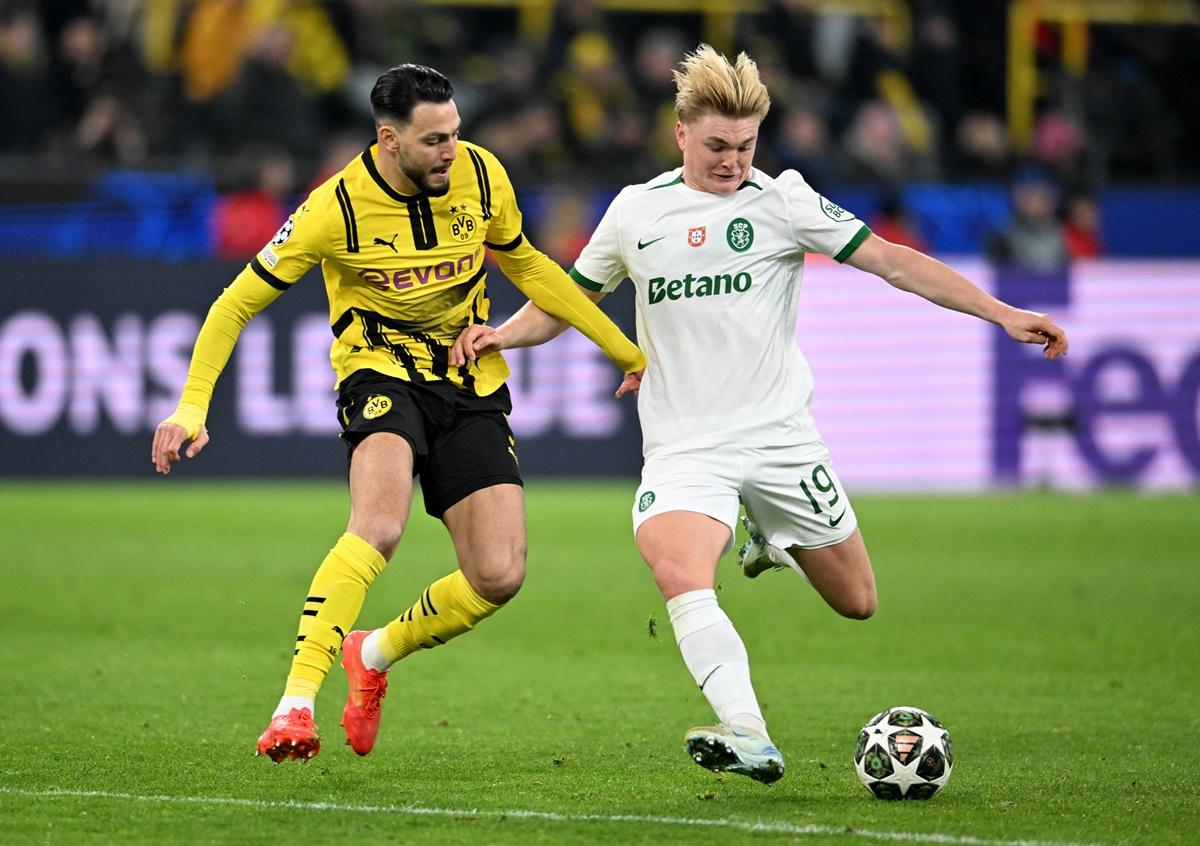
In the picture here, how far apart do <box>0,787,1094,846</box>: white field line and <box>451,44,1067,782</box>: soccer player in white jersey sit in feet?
1.93

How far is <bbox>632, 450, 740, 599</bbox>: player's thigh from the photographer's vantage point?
602 cm

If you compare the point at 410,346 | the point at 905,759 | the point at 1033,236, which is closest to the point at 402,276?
the point at 410,346

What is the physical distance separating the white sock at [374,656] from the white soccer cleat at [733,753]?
5.18 ft

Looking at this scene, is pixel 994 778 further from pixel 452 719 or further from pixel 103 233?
pixel 103 233

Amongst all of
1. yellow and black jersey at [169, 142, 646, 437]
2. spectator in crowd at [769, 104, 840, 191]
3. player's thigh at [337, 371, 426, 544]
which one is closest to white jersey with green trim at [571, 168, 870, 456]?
yellow and black jersey at [169, 142, 646, 437]

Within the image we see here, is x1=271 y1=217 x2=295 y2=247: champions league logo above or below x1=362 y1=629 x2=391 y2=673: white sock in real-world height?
above

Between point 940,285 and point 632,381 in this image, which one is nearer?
point 940,285

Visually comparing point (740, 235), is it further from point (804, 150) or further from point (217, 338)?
point (804, 150)

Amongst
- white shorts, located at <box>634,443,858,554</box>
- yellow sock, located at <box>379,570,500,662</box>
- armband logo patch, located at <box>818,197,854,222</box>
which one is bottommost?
yellow sock, located at <box>379,570,500,662</box>

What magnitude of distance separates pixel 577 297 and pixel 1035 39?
1493 cm

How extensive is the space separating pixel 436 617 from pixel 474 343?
38.1 inches

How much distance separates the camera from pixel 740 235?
6.34 m

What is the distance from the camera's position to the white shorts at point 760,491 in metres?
6.18

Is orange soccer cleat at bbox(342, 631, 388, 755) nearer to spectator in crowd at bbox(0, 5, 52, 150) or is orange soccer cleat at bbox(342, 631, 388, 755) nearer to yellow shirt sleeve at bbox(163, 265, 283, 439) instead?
yellow shirt sleeve at bbox(163, 265, 283, 439)
